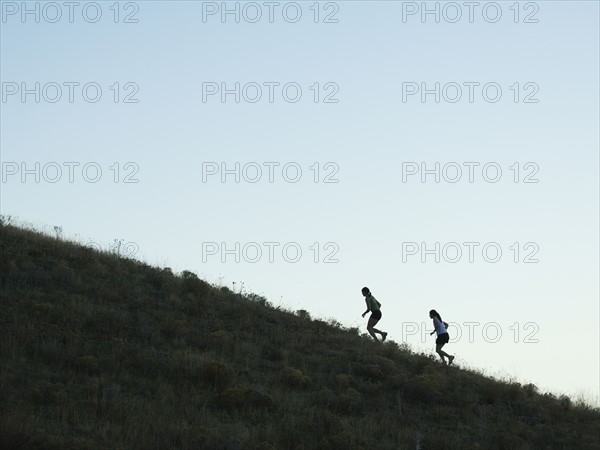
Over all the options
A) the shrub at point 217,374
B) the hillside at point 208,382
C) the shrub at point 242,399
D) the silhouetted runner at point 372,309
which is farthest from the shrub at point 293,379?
the silhouetted runner at point 372,309

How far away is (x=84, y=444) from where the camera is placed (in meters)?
12.4

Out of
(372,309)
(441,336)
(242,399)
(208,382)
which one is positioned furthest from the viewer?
(372,309)

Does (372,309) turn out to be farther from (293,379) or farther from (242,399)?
(242,399)

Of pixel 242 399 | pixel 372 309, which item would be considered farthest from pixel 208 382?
pixel 372 309

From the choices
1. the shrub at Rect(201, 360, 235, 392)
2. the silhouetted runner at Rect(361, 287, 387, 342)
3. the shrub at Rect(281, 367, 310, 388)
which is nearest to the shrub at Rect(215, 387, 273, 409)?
the shrub at Rect(201, 360, 235, 392)

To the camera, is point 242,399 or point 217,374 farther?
point 217,374

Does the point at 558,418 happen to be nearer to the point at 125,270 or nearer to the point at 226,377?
the point at 226,377

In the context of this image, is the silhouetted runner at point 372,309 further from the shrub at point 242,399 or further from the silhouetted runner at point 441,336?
the shrub at point 242,399

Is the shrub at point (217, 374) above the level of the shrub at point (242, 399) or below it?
above

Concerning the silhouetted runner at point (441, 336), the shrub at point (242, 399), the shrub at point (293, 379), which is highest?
the silhouetted runner at point (441, 336)

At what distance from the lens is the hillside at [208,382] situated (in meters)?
14.0

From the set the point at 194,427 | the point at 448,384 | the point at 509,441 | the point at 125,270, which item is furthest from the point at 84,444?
the point at 125,270

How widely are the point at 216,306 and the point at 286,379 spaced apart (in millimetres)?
5725

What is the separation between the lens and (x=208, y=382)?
55.3ft
